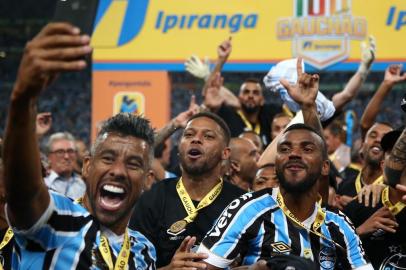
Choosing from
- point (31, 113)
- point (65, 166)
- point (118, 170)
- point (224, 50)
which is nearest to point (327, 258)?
point (118, 170)

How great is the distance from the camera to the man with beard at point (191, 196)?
5.18 m

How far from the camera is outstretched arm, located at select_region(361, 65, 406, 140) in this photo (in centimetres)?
691

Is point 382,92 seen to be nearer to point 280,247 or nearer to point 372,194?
point 372,194

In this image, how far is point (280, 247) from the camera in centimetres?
434

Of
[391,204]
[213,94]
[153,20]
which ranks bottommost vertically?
[391,204]

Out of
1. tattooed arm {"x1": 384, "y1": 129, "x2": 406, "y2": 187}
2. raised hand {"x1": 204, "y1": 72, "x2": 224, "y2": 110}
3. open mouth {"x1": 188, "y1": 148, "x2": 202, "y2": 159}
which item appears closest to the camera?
tattooed arm {"x1": 384, "y1": 129, "x2": 406, "y2": 187}

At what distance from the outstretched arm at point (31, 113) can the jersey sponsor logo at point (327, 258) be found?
2.13 metres

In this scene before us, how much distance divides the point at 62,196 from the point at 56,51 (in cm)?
75

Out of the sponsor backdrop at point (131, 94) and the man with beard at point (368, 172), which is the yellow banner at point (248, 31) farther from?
the man with beard at point (368, 172)

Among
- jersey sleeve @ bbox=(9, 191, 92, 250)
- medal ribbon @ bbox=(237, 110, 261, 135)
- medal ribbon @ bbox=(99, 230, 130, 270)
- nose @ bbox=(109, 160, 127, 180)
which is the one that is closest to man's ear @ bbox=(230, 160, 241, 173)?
medal ribbon @ bbox=(237, 110, 261, 135)

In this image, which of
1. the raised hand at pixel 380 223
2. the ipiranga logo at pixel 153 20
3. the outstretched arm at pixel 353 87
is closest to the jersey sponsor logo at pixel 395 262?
the raised hand at pixel 380 223

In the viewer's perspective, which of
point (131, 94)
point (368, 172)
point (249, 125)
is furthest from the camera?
point (131, 94)

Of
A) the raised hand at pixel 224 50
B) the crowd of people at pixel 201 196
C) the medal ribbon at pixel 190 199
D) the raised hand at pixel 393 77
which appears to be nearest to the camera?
the crowd of people at pixel 201 196

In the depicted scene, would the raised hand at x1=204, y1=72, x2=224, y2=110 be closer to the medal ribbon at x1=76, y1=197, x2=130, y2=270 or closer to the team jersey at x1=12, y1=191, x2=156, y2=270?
the medal ribbon at x1=76, y1=197, x2=130, y2=270
